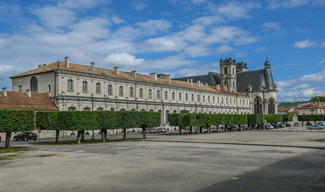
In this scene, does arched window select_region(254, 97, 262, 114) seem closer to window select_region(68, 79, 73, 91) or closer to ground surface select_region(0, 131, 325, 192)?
window select_region(68, 79, 73, 91)

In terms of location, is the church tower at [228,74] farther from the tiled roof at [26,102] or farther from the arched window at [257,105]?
the tiled roof at [26,102]

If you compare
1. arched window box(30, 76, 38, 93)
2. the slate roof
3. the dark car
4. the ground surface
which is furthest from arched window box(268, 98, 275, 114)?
the ground surface

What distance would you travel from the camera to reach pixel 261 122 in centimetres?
8412

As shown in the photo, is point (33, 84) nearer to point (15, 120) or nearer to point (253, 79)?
point (15, 120)

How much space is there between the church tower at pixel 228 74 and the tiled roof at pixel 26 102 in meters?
85.7

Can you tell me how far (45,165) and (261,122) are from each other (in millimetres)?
75310

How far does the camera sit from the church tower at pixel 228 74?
123m

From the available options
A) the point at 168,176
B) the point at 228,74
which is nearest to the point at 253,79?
the point at 228,74

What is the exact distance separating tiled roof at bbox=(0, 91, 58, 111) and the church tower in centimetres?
8566

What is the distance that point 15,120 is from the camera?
3234cm

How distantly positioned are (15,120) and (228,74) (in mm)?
102623

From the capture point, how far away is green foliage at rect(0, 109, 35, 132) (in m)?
31.5

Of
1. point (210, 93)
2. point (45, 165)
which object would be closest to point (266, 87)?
point (210, 93)

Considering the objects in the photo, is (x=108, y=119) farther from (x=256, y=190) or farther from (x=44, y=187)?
(x=256, y=190)
